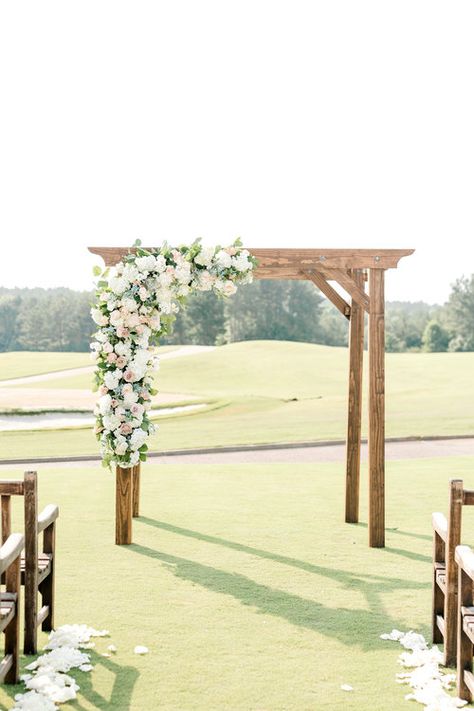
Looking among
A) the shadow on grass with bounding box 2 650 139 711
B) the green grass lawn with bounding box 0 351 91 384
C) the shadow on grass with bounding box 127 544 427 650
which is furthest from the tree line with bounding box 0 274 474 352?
the shadow on grass with bounding box 2 650 139 711

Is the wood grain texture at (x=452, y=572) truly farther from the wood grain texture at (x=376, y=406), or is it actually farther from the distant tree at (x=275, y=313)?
the distant tree at (x=275, y=313)

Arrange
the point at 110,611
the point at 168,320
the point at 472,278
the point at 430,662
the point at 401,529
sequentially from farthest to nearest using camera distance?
the point at 472,278, the point at 401,529, the point at 168,320, the point at 110,611, the point at 430,662

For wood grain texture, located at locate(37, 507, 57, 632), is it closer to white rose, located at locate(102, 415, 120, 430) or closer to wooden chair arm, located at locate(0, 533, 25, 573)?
wooden chair arm, located at locate(0, 533, 25, 573)

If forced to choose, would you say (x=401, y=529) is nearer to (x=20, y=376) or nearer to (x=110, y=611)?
(x=110, y=611)

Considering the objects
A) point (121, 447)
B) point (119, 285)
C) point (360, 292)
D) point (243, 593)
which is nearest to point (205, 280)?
point (119, 285)

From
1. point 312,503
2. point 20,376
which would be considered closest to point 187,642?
point 312,503

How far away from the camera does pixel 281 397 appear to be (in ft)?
101

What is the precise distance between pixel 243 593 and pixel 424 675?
2.20 metres

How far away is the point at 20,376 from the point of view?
42.7m

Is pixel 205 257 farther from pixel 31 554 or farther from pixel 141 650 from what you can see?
pixel 141 650

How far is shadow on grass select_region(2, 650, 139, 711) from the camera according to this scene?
15.8 ft

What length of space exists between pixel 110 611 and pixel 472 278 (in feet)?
244

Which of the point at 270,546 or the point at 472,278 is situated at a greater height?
the point at 472,278

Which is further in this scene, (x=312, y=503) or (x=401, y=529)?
(x=312, y=503)
